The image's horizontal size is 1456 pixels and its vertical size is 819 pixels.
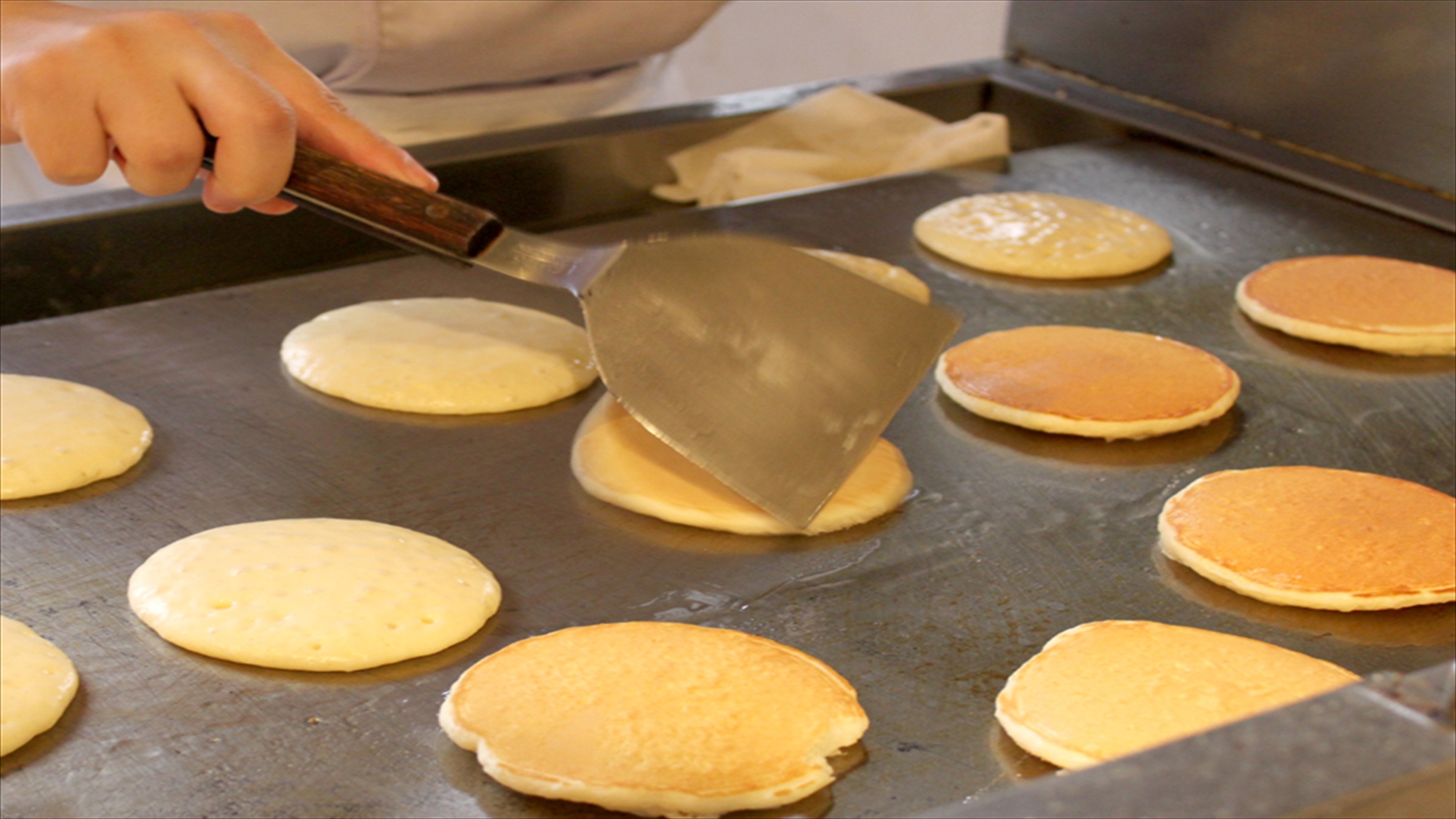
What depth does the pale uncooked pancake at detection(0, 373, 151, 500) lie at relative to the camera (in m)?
1.38

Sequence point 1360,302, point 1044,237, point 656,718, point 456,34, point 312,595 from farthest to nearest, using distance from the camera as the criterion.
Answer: point 456,34
point 1044,237
point 1360,302
point 312,595
point 656,718

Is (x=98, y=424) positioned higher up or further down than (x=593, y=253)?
further down

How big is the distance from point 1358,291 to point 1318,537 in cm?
66

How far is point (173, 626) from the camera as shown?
1.16 metres

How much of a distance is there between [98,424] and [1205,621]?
1.17m

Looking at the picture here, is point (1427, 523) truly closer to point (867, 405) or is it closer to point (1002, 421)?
point (1002, 421)

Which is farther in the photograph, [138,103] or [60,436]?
[60,436]

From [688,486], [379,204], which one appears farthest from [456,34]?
[688,486]

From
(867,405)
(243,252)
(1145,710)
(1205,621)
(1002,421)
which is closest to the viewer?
(1145,710)

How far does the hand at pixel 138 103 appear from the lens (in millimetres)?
1255

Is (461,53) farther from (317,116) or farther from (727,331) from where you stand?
(727,331)

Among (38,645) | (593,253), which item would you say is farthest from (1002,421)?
(38,645)

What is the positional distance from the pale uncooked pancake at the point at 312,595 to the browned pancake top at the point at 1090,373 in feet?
2.27

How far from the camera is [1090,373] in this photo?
165cm
